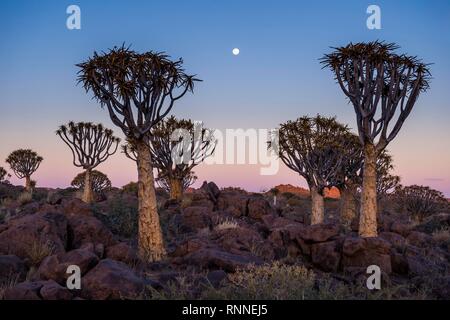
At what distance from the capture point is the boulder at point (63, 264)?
736cm

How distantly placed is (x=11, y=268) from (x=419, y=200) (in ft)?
79.6

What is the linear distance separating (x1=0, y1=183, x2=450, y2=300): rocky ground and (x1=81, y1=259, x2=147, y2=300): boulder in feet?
0.05

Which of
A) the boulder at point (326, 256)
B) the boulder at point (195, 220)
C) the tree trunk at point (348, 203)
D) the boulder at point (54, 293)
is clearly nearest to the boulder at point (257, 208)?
the boulder at point (195, 220)

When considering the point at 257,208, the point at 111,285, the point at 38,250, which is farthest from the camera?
the point at 257,208

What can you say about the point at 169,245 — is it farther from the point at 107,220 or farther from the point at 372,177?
the point at 372,177

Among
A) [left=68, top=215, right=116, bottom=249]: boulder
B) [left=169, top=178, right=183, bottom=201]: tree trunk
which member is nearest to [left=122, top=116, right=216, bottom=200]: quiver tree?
[left=169, top=178, right=183, bottom=201]: tree trunk

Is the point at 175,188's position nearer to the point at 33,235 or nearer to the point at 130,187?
the point at 33,235

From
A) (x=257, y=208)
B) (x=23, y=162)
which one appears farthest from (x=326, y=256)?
(x=23, y=162)

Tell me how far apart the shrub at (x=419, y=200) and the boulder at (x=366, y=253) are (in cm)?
1810

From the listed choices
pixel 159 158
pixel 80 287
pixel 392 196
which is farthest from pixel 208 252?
pixel 392 196

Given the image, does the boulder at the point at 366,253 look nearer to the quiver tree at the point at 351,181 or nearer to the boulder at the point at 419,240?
the boulder at the point at 419,240

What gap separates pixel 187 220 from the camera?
16328mm

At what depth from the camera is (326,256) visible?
10234 mm
